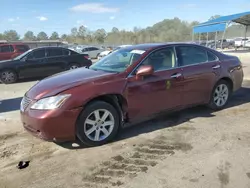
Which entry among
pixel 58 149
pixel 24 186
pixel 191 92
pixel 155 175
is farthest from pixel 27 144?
pixel 191 92

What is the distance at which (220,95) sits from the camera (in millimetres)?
5945

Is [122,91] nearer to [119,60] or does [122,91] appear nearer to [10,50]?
[119,60]

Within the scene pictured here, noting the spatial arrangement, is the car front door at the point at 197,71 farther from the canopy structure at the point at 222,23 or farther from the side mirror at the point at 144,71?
the canopy structure at the point at 222,23

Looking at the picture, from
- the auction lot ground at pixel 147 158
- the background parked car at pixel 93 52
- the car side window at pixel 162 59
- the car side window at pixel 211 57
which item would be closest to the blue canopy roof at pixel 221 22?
the background parked car at pixel 93 52

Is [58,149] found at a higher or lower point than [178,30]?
lower

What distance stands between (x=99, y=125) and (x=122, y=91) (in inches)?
25.4

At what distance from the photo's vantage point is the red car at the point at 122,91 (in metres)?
3.92

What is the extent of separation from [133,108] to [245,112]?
2781 mm

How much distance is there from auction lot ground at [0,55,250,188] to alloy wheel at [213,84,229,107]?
554mm

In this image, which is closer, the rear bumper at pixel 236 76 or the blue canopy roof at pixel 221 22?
the rear bumper at pixel 236 76

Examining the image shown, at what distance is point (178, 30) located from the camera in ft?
202

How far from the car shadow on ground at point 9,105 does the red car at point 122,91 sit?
2.52 m

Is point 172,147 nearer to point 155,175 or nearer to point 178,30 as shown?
point 155,175

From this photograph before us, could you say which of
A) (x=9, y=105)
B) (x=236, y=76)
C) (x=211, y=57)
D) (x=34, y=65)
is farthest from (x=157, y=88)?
(x=34, y=65)
